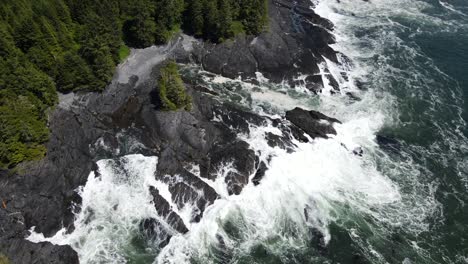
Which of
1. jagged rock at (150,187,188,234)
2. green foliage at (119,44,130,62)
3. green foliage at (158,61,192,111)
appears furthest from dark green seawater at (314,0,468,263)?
green foliage at (119,44,130,62)

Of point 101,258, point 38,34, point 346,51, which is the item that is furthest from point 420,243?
point 38,34

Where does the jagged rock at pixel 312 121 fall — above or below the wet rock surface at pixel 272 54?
below

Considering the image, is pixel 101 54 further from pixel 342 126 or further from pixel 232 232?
pixel 342 126

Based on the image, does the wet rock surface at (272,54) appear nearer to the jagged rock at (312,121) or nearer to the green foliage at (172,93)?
the jagged rock at (312,121)

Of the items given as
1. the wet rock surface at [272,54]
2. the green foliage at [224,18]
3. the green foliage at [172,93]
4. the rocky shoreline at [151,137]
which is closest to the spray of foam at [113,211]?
the rocky shoreline at [151,137]

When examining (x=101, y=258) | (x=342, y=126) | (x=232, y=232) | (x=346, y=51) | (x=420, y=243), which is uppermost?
(x=346, y=51)
